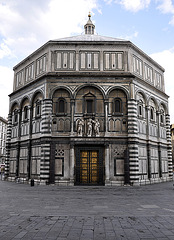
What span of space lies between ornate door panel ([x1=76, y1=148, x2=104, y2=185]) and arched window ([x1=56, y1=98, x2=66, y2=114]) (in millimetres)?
4463

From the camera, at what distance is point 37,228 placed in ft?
25.2

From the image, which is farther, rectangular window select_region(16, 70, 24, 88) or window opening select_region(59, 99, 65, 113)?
rectangular window select_region(16, 70, 24, 88)

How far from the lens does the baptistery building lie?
70.6 feet

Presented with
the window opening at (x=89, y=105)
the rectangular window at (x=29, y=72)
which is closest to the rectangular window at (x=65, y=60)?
the window opening at (x=89, y=105)

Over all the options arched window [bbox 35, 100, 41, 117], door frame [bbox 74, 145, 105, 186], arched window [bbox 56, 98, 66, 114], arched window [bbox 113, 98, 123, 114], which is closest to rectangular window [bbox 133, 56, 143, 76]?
arched window [bbox 113, 98, 123, 114]

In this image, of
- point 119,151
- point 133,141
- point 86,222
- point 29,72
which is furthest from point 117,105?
point 86,222

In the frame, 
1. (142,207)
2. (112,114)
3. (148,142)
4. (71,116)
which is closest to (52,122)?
(71,116)

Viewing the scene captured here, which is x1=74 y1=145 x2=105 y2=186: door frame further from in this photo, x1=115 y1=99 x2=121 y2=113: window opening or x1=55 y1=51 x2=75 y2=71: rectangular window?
x1=55 y1=51 x2=75 y2=71: rectangular window

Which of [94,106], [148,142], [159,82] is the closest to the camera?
[94,106]

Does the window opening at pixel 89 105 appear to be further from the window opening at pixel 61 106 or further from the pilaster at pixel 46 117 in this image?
the pilaster at pixel 46 117

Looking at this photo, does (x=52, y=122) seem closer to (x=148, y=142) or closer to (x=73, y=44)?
(x=73, y=44)

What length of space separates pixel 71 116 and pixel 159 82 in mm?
13966

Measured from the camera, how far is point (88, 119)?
73.3 feet

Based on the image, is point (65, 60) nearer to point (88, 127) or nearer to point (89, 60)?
point (89, 60)
